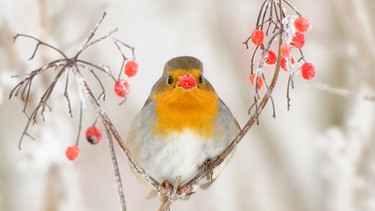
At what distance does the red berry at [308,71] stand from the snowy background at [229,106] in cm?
137

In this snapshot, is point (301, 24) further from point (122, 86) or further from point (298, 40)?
point (122, 86)

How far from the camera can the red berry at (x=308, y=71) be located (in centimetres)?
186

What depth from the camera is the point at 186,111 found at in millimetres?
2451

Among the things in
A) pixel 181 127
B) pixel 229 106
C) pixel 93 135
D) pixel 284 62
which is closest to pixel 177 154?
pixel 181 127

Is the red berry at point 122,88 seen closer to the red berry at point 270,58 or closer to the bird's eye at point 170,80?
the red berry at point 270,58

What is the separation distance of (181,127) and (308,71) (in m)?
0.72

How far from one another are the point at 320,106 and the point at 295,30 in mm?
3779

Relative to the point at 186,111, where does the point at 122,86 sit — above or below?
below

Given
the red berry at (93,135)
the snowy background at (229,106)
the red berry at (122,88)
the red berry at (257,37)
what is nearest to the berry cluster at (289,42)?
Answer: the red berry at (257,37)

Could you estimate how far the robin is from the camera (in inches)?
95.7

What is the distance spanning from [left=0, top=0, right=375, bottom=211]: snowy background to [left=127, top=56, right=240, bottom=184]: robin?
724 millimetres

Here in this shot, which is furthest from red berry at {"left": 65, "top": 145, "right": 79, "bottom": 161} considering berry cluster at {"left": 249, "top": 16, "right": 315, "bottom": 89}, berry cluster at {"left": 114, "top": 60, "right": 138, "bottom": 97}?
berry cluster at {"left": 249, "top": 16, "right": 315, "bottom": 89}

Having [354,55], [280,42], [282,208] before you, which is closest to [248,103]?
[282,208]

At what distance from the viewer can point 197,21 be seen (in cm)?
529
